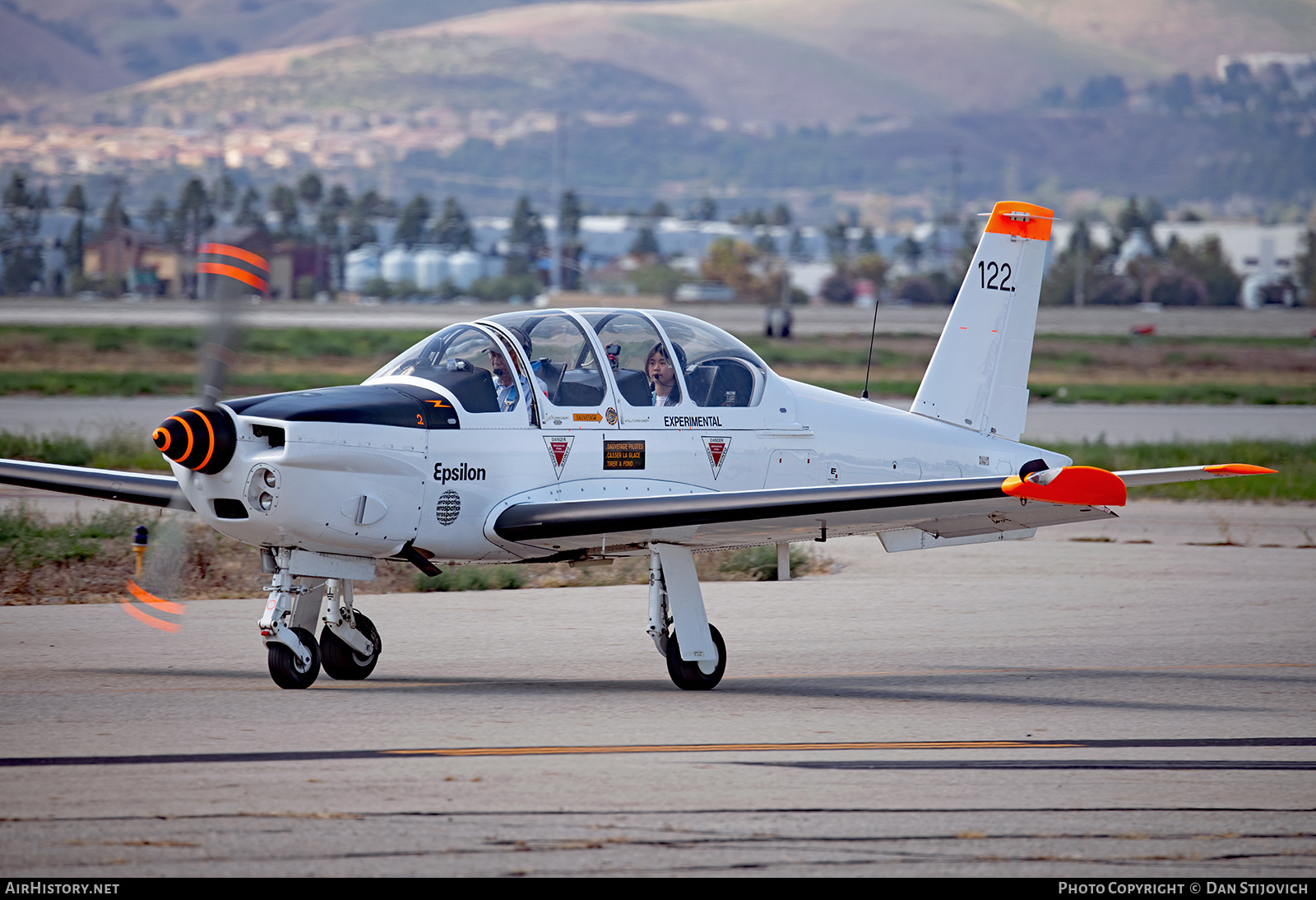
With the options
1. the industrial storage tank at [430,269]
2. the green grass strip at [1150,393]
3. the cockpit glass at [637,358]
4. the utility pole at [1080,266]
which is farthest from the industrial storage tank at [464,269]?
the cockpit glass at [637,358]

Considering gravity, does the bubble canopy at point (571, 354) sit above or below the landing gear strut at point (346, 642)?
above

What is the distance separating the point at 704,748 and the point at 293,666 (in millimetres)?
2948

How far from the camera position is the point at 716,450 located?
1057cm

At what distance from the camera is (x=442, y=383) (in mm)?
9758

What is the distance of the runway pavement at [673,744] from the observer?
6094 millimetres

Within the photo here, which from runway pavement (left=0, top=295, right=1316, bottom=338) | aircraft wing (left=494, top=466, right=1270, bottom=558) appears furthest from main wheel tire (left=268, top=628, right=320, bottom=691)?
runway pavement (left=0, top=295, right=1316, bottom=338)

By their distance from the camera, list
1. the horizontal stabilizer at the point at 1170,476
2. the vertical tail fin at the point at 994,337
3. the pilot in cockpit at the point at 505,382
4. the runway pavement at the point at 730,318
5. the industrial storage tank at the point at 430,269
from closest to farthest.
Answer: the horizontal stabilizer at the point at 1170,476
the pilot in cockpit at the point at 505,382
the vertical tail fin at the point at 994,337
the runway pavement at the point at 730,318
the industrial storage tank at the point at 430,269

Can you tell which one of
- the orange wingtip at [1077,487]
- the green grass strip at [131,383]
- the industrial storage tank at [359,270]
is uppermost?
the orange wingtip at [1077,487]

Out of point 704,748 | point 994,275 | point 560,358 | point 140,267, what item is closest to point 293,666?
point 560,358

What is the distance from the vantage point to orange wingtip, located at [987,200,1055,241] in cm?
1243

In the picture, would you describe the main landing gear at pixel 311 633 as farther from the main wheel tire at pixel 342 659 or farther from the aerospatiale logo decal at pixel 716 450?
the aerospatiale logo decal at pixel 716 450

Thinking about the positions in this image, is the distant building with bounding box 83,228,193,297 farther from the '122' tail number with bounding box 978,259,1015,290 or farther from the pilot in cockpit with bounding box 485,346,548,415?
the pilot in cockpit with bounding box 485,346,548,415

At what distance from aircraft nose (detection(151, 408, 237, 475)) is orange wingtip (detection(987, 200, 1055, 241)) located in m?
6.81

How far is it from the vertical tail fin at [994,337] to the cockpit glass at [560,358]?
344 centimetres
